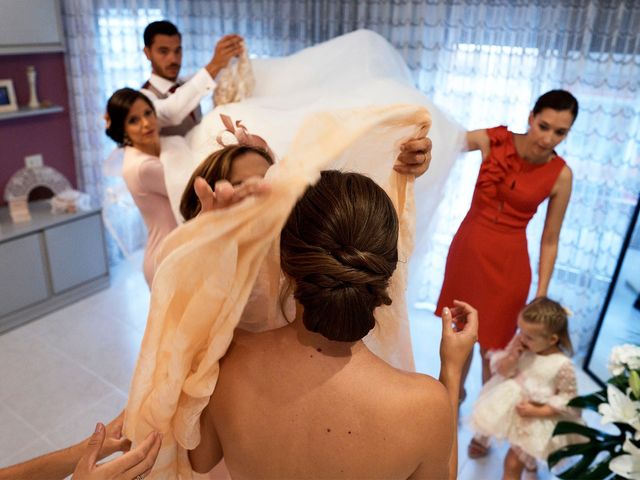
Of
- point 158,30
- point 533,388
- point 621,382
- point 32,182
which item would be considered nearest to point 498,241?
point 533,388

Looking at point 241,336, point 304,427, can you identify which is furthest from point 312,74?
point 304,427

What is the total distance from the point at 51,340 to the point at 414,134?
2.69 meters

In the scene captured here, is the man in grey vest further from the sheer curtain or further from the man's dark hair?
the sheer curtain

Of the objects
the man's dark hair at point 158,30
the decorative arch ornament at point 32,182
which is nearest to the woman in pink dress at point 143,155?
the man's dark hair at point 158,30

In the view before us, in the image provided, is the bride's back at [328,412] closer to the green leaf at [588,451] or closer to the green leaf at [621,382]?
the green leaf at [621,382]

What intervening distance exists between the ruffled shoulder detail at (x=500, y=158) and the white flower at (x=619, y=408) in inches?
32.3

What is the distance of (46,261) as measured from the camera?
3193mm

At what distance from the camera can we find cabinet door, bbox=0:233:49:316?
2994 millimetres

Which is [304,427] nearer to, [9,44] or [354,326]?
[354,326]

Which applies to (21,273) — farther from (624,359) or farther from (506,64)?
(624,359)

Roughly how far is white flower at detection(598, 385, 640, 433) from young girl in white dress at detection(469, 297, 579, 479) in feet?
1.15

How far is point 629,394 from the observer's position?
156cm

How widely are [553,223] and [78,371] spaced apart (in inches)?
95.4

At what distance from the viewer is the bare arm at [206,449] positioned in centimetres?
101
